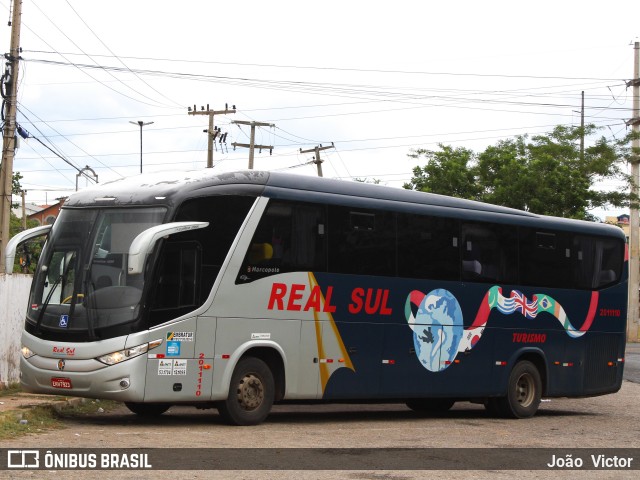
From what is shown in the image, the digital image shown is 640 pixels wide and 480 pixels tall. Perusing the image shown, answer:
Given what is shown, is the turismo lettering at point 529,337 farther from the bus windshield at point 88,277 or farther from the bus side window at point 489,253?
the bus windshield at point 88,277

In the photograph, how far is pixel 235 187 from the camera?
15297mm

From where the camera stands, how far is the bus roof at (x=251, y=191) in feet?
48.7

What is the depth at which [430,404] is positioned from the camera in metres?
20.5

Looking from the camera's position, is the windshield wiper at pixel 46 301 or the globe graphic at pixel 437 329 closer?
the windshield wiper at pixel 46 301

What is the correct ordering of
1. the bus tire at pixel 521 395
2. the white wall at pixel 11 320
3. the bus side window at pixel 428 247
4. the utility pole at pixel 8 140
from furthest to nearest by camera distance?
the utility pole at pixel 8 140 → the bus tire at pixel 521 395 → the white wall at pixel 11 320 → the bus side window at pixel 428 247

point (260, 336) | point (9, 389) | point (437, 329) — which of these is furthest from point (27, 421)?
point (437, 329)

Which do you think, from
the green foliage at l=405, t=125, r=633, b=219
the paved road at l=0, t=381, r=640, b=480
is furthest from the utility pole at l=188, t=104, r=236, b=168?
the paved road at l=0, t=381, r=640, b=480

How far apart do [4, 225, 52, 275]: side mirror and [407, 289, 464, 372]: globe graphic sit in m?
5.91

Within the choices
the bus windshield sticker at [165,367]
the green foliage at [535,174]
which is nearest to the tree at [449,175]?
the green foliage at [535,174]

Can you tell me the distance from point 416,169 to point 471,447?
37574 mm

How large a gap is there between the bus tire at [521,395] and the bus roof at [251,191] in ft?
10.6

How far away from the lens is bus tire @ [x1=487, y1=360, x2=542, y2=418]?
65.2ft


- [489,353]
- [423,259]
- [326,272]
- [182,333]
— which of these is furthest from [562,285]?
[182,333]

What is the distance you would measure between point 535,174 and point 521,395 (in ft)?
96.3
